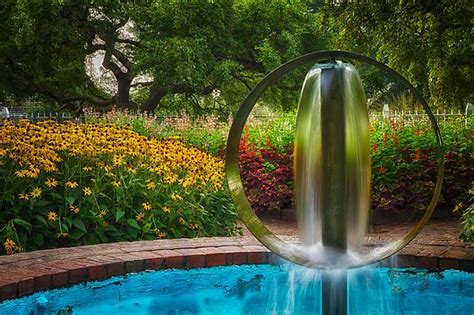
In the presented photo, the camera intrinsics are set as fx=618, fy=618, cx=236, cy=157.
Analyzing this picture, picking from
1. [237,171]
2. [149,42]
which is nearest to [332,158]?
[237,171]

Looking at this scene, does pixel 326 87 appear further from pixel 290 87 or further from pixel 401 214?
pixel 290 87

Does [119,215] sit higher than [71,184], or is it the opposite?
[71,184]

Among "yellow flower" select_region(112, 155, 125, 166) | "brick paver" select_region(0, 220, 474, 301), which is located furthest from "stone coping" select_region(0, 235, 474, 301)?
"yellow flower" select_region(112, 155, 125, 166)

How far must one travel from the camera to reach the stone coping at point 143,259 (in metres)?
3.95

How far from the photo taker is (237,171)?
2975 mm

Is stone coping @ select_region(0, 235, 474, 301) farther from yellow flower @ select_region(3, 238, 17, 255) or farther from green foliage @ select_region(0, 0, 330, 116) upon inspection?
green foliage @ select_region(0, 0, 330, 116)

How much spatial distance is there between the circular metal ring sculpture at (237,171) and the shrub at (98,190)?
2.41 metres

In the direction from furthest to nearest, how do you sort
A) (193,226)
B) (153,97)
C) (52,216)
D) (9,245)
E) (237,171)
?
(153,97), (193,226), (52,216), (9,245), (237,171)

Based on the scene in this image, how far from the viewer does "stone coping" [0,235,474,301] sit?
3.95m

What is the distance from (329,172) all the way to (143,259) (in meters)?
1.99

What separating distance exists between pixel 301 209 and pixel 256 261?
1.49 m

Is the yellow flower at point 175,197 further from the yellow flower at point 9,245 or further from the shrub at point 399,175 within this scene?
the shrub at point 399,175

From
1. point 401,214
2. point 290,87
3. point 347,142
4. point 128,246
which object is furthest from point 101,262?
point 290,87

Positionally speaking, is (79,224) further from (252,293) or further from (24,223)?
(252,293)
